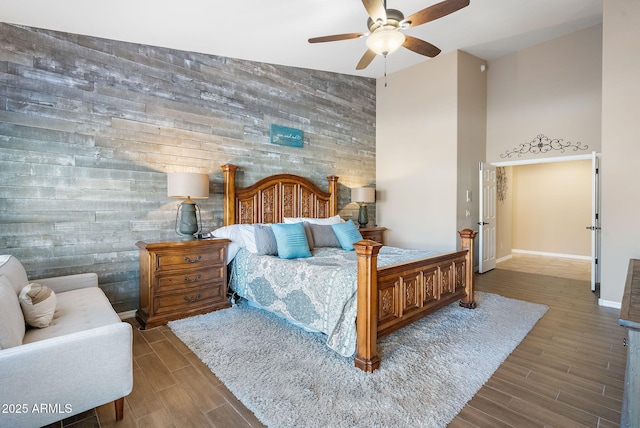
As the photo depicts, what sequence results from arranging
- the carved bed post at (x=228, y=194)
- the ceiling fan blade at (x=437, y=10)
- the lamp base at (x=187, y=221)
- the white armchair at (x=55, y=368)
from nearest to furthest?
1. the white armchair at (x=55, y=368)
2. the ceiling fan blade at (x=437, y=10)
3. the lamp base at (x=187, y=221)
4. the carved bed post at (x=228, y=194)

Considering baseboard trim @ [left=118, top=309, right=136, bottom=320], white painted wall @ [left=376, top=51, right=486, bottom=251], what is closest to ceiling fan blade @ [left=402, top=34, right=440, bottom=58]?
white painted wall @ [left=376, top=51, right=486, bottom=251]

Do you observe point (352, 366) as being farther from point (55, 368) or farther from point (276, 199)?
point (276, 199)

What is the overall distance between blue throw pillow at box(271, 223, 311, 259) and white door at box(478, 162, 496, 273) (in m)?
3.74

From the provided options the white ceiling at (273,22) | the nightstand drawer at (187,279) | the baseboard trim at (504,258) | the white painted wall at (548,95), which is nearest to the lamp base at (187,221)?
the nightstand drawer at (187,279)

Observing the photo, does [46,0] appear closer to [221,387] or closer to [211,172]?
[211,172]

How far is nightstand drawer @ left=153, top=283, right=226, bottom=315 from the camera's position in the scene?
3.28m

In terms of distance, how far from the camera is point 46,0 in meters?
2.71

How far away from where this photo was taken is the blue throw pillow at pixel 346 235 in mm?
4148

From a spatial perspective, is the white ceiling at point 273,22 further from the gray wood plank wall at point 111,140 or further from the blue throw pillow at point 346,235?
the blue throw pillow at point 346,235

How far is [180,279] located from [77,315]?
3.87 ft

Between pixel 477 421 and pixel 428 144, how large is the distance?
177 inches

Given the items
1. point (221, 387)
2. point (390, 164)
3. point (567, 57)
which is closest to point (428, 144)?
point (390, 164)

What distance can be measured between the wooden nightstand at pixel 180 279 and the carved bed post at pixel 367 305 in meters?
1.96

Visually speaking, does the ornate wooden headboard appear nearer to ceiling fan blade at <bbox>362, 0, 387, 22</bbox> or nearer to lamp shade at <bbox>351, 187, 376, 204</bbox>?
lamp shade at <bbox>351, 187, 376, 204</bbox>
